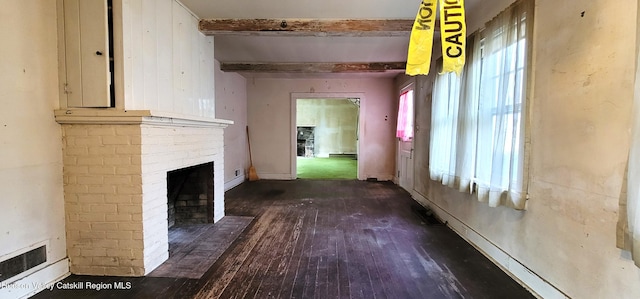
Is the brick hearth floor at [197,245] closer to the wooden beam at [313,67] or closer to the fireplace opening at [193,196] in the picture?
the fireplace opening at [193,196]

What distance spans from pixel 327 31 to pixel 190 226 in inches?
110

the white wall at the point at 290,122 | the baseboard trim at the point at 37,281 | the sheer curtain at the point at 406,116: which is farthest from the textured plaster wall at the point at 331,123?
the baseboard trim at the point at 37,281

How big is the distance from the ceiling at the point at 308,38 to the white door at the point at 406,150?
830 mm

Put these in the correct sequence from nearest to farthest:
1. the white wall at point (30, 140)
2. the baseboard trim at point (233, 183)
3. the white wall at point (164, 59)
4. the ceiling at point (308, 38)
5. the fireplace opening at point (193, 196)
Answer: the white wall at point (30, 140)
the white wall at point (164, 59)
the ceiling at point (308, 38)
the fireplace opening at point (193, 196)
the baseboard trim at point (233, 183)

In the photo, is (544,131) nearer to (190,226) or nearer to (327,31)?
(327,31)

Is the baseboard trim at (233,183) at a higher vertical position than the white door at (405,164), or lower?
lower

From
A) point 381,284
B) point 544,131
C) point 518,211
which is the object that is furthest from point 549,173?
point 381,284

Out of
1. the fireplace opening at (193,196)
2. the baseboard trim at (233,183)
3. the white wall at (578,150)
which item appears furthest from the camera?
the baseboard trim at (233,183)

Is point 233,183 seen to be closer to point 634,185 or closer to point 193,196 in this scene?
point 193,196

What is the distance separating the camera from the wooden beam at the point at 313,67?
17.2 feet

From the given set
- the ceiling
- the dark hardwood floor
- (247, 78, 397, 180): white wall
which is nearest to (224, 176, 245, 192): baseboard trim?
(247, 78, 397, 180): white wall

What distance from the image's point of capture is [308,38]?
394 centimetres

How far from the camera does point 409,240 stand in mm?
3014

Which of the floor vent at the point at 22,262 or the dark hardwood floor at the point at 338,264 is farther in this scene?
the dark hardwood floor at the point at 338,264
